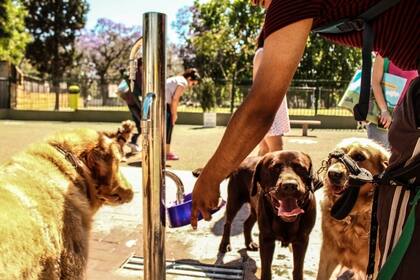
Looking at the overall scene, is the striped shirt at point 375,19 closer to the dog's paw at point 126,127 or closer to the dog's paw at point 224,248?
the dog's paw at point 126,127

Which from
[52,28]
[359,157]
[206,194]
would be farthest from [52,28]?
[206,194]

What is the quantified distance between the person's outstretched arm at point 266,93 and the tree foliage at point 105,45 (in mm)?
51251

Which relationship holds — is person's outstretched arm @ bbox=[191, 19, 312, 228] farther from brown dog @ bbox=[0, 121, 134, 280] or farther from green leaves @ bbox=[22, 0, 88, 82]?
green leaves @ bbox=[22, 0, 88, 82]

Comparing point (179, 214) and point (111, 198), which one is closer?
point (179, 214)

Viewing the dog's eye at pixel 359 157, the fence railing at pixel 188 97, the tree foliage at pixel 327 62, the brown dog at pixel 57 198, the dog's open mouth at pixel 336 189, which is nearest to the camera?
the brown dog at pixel 57 198

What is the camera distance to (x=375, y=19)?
1516 mm

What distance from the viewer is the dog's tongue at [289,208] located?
3.21m

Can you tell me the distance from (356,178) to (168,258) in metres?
2.66

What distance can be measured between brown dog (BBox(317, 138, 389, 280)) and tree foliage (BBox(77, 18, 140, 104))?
49.8 m

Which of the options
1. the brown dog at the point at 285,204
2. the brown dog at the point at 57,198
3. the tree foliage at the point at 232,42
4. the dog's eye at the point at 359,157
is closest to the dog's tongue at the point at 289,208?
the brown dog at the point at 285,204

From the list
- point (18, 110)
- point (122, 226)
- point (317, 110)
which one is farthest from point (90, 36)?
point (122, 226)

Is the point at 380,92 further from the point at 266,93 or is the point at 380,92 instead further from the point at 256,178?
the point at 266,93

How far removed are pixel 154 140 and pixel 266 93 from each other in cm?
54

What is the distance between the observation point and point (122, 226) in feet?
15.4
